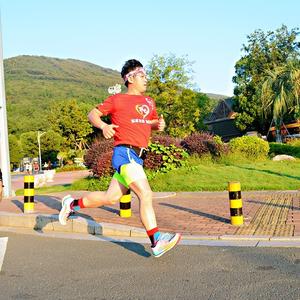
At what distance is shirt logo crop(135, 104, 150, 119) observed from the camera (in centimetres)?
488

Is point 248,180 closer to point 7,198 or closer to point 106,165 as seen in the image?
point 106,165

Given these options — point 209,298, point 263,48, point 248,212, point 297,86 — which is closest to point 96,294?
point 209,298

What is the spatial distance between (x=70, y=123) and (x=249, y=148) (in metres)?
45.9

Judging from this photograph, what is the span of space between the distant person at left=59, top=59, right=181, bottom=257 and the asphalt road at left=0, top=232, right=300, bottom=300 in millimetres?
425

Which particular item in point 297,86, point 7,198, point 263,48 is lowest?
point 7,198

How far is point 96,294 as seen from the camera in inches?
150

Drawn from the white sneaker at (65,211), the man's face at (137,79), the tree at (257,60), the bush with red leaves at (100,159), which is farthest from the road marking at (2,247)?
the tree at (257,60)

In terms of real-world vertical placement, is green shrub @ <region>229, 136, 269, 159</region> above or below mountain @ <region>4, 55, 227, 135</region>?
below

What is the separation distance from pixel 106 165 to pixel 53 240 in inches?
335

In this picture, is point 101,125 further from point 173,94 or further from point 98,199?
point 173,94

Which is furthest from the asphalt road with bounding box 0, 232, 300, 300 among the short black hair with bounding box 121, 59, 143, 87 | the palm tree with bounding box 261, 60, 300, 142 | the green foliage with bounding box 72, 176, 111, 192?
the palm tree with bounding box 261, 60, 300, 142

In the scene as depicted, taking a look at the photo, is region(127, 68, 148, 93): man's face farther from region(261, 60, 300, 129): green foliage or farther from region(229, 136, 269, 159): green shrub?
region(261, 60, 300, 129): green foliage

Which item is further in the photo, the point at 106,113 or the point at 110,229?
the point at 110,229

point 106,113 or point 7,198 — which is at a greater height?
point 106,113
